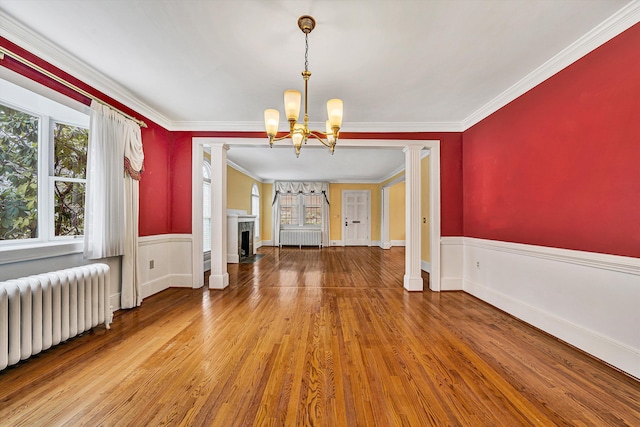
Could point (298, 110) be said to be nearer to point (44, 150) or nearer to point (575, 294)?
point (44, 150)

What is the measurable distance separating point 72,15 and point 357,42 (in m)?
2.10

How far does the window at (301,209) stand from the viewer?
950 centimetres

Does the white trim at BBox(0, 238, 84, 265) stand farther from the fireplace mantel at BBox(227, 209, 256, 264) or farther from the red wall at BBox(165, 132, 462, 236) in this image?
the fireplace mantel at BBox(227, 209, 256, 264)

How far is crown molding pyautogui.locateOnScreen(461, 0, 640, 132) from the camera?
5.88 ft

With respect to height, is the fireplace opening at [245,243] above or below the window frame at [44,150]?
below

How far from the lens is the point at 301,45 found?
2.12 meters

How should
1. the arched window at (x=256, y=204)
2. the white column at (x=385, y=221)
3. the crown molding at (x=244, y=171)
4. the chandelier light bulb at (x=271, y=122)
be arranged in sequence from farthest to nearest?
the white column at (x=385, y=221) < the arched window at (x=256, y=204) < the crown molding at (x=244, y=171) < the chandelier light bulb at (x=271, y=122)

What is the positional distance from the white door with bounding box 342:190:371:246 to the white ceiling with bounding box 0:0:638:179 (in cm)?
642

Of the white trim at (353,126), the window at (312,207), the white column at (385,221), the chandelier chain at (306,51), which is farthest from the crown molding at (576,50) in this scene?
the window at (312,207)

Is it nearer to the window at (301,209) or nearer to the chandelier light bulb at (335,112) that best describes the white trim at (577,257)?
the chandelier light bulb at (335,112)

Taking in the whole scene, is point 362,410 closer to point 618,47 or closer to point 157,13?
point 157,13

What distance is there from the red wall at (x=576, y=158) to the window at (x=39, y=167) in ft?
15.4

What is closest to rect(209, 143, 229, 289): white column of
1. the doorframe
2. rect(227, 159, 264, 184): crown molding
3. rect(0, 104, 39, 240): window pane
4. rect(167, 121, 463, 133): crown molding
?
the doorframe

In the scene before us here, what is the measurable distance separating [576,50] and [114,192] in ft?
15.1
